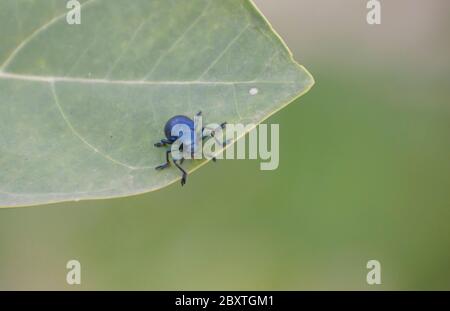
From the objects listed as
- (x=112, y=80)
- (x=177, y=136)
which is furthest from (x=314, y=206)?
(x=112, y=80)

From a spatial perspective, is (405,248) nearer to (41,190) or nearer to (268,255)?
(268,255)

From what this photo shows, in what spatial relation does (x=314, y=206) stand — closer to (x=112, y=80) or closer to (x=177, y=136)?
(x=177, y=136)

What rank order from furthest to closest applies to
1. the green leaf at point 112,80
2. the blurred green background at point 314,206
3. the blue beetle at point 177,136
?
the blurred green background at point 314,206
the blue beetle at point 177,136
the green leaf at point 112,80

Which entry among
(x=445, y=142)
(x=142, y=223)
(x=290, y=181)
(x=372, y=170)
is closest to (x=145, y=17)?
(x=142, y=223)

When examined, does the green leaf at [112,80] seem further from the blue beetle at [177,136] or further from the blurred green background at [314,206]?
the blurred green background at [314,206]

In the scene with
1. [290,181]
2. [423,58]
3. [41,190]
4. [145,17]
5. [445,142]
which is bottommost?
[41,190]

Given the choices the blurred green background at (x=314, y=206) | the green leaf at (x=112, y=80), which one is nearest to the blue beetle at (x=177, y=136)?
the green leaf at (x=112, y=80)
